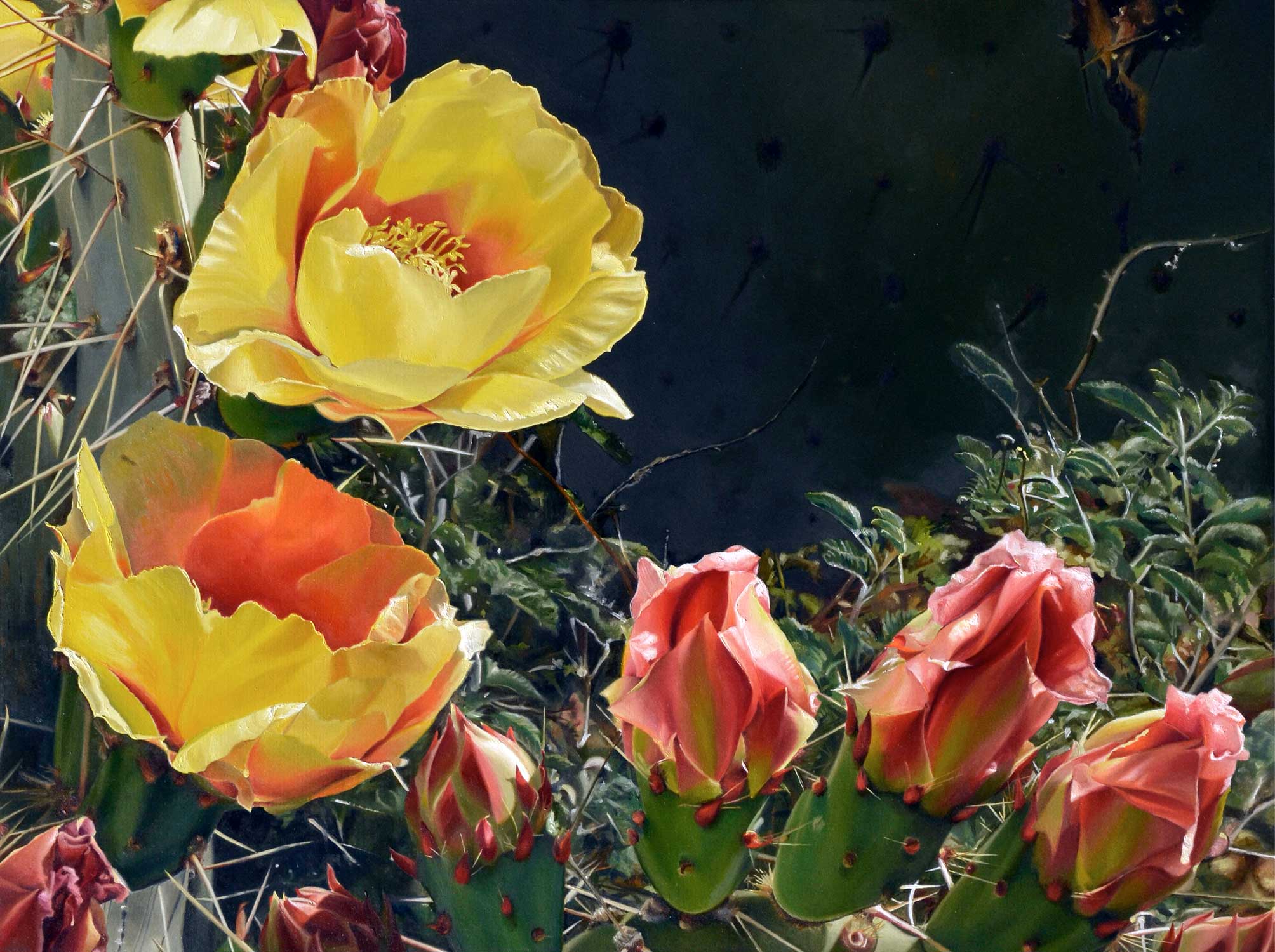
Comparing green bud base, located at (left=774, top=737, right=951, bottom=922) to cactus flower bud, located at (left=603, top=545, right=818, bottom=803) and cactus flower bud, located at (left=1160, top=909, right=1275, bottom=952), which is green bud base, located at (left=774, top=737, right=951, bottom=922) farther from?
cactus flower bud, located at (left=1160, top=909, right=1275, bottom=952)

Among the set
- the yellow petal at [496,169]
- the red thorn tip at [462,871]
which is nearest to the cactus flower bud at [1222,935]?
the red thorn tip at [462,871]

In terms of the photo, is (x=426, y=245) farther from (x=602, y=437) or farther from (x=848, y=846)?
(x=848, y=846)

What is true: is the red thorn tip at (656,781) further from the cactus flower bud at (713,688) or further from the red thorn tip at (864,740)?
the red thorn tip at (864,740)

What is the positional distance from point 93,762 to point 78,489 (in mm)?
154

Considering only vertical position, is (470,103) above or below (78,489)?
above

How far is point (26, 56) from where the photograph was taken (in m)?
0.68

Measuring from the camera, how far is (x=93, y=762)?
66 centimetres

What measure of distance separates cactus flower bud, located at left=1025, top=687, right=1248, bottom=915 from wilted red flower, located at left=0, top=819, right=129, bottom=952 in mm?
511

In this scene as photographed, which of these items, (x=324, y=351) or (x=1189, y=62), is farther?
(x=1189, y=62)

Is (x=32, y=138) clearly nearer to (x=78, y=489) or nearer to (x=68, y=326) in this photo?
(x=68, y=326)

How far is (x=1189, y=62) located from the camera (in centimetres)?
73

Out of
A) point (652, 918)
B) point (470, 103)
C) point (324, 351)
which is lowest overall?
point (652, 918)

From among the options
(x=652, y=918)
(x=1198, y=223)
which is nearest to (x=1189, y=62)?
(x=1198, y=223)

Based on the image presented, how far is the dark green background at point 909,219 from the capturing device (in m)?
0.72
